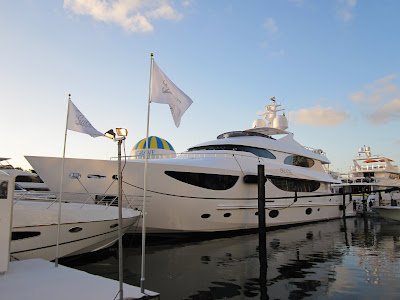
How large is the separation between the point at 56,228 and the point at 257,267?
526 centimetres

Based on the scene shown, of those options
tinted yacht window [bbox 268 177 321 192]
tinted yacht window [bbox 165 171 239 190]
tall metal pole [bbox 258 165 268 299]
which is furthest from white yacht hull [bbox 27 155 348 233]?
tinted yacht window [bbox 268 177 321 192]

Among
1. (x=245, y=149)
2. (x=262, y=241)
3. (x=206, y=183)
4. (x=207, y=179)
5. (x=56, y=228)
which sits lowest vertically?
(x=262, y=241)

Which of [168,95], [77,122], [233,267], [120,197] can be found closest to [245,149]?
[233,267]

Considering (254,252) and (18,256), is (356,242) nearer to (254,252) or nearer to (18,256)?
(254,252)

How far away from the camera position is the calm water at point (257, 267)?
641cm

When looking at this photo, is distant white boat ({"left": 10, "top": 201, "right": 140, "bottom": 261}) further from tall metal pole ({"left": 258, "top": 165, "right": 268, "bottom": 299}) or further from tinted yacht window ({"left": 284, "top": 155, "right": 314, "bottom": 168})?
tinted yacht window ({"left": 284, "top": 155, "right": 314, "bottom": 168})

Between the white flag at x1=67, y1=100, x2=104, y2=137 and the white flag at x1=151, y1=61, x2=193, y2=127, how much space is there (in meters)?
2.82

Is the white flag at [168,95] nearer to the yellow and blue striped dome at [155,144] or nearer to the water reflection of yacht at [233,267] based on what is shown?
the water reflection of yacht at [233,267]

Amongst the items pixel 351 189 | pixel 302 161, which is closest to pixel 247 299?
pixel 302 161

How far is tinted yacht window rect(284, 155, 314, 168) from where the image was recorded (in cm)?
1726

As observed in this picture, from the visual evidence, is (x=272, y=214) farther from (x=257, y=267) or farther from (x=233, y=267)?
(x=233, y=267)

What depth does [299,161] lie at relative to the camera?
18.1 m

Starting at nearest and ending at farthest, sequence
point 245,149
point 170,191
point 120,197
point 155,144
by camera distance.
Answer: point 120,197 → point 170,191 → point 245,149 → point 155,144

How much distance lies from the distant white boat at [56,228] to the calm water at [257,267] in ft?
1.95
